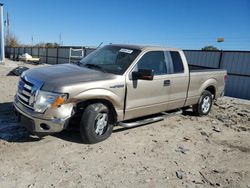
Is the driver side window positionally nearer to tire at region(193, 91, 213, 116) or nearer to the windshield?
the windshield

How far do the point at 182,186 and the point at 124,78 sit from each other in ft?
7.20

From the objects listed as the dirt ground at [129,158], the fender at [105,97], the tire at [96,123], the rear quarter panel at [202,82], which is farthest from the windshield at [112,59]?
the rear quarter panel at [202,82]

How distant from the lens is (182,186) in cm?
351

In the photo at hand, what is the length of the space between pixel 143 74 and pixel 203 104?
3.12 m

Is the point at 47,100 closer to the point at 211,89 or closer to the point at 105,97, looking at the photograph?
the point at 105,97

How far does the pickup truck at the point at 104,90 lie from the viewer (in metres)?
4.08

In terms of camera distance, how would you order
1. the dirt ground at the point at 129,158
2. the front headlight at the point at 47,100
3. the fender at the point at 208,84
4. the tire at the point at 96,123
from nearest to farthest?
the dirt ground at the point at 129,158
the front headlight at the point at 47,100
the tire at the point at 96,123
the fender at the point at 208,84

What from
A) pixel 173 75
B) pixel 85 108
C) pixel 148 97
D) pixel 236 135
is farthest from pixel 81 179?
pixel 236 135

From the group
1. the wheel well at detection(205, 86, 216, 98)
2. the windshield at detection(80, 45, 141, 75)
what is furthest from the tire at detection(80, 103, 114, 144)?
the wheel well at detection(205, 86, 216, 98)

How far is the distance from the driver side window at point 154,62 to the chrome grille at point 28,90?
6.50 ft

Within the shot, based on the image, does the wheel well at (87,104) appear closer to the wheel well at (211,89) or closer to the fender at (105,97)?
the fender at (105,97)

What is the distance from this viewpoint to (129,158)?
13.9ft

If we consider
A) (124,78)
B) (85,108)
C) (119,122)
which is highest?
(124,78)

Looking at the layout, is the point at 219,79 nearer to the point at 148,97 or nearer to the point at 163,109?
the point at 163,109
